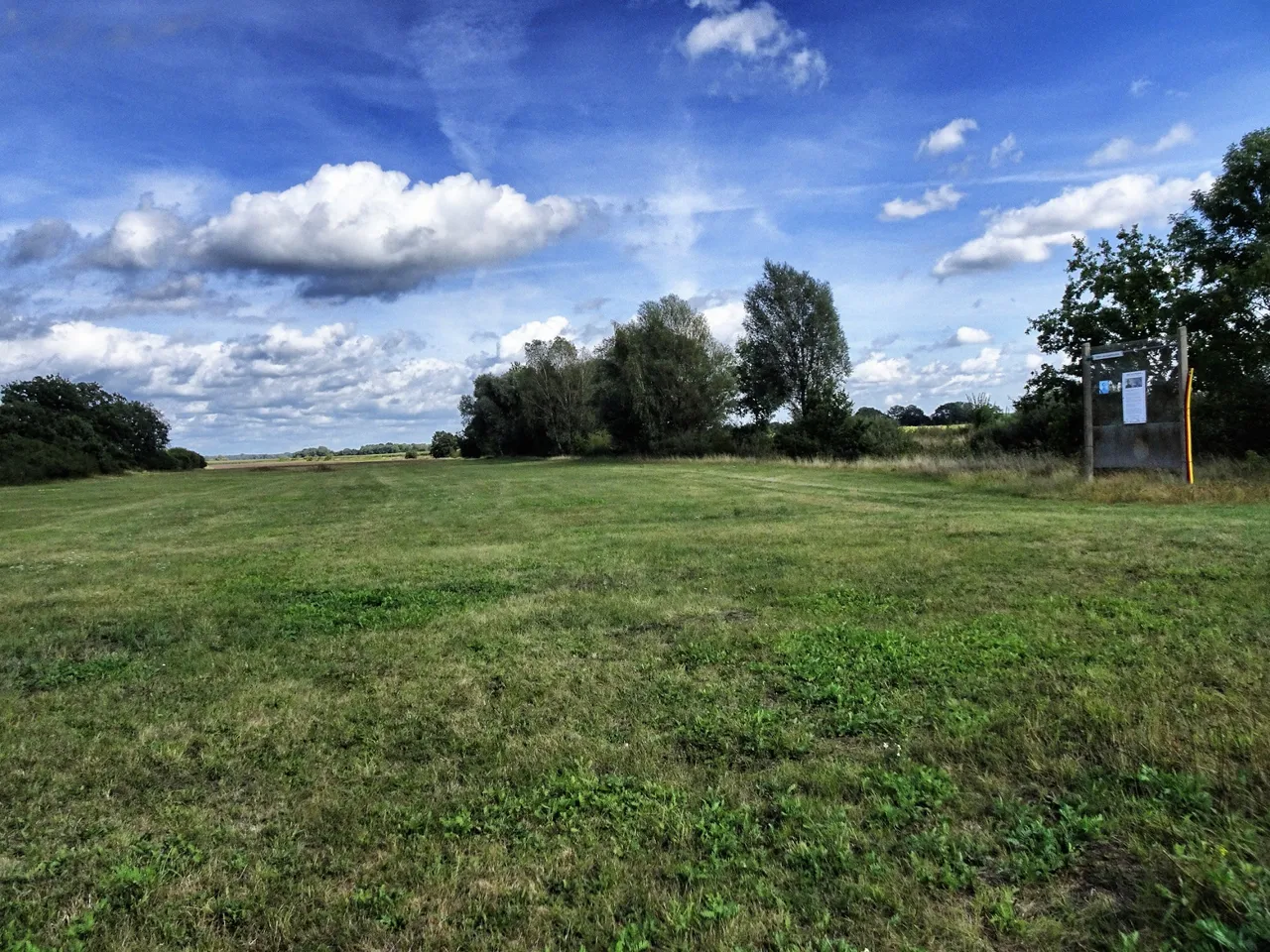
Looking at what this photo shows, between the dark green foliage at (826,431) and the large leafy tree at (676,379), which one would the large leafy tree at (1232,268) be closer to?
the dark green foliage at (826,431)

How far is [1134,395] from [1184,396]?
1021 mm

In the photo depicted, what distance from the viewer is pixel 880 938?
8.27 ft

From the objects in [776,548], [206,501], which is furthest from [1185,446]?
[206,501]

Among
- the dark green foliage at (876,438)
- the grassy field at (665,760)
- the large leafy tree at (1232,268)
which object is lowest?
the grassy field at (665,760)

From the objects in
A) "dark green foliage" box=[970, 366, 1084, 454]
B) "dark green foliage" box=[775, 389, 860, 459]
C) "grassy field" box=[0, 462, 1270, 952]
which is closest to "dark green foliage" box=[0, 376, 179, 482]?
"dark green foliage" box=[775, 389, 860, 459]

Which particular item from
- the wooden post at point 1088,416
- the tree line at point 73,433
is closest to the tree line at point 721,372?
the wooden post at point 1088,416

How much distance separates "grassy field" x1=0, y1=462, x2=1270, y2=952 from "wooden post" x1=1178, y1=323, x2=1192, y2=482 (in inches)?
281

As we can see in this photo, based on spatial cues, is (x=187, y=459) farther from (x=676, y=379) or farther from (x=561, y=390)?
(x=676, y=379)

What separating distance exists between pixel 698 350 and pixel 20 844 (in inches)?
2182

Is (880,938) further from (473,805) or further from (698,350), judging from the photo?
(698,350)

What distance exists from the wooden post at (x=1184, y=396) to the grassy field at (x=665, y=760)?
7149 mm

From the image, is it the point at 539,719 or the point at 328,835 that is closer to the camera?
the point at 328,835

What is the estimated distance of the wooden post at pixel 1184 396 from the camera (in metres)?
14.8

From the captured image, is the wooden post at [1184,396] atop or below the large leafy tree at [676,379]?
below
